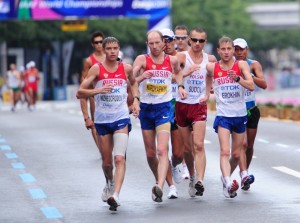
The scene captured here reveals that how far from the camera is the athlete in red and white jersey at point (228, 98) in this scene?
1396 centimetres

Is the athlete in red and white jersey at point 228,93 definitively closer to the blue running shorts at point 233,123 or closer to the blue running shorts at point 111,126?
the blue running shorts at point 233,123

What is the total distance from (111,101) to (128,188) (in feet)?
7.27

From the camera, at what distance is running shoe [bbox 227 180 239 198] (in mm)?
13445

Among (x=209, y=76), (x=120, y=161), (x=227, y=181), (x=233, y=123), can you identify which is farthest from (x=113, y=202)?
(x=209, y=76)

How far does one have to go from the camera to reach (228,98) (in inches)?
555

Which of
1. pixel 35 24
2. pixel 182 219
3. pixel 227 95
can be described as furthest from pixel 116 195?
pixel 35 24

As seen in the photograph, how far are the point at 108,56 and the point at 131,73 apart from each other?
1.34ft

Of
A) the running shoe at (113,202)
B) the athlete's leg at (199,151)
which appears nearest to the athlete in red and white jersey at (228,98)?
the athlete's leg at (199,151)

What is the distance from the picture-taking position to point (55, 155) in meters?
20.9

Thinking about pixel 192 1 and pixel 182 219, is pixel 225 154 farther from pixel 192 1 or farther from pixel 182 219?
pixel 192 1

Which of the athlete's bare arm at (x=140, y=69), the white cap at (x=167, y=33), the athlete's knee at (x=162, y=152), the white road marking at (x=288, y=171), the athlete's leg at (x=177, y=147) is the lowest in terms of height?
the white road marking at (x=288, y=171)

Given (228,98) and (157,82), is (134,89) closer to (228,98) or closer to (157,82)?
(157,82)

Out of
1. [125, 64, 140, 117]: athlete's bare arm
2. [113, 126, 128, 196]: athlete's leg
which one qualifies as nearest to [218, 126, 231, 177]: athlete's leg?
[125, 64, 140, 117]: athlete's bare arm

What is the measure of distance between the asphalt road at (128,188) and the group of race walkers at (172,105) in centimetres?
30
